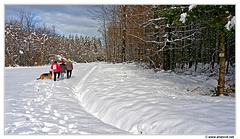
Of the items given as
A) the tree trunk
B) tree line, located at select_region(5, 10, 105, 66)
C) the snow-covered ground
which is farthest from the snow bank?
tree line, located at select_region(5, 10, 105, 66)

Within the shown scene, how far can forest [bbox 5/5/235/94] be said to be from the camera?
5992 millimetres

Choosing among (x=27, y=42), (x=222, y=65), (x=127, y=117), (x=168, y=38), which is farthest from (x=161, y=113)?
(x=27, y=42)

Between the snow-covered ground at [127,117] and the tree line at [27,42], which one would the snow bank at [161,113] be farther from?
the tree line at [27,42]

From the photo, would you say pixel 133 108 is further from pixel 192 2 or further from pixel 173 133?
pixel 192 2

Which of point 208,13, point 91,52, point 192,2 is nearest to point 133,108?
point 192,2

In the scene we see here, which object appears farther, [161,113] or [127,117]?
[127,117]

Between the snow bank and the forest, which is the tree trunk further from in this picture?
the snow bank

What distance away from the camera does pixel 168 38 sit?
37.2ft

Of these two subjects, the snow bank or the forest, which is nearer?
the snow bank

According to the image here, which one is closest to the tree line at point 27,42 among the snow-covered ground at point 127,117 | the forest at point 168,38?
the forest at point 168,38

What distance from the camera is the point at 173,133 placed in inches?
148

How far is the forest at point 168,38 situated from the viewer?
5.99 metres

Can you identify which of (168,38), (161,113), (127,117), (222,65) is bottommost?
(127,117)

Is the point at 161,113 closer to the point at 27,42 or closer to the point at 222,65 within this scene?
the point at 222,65
